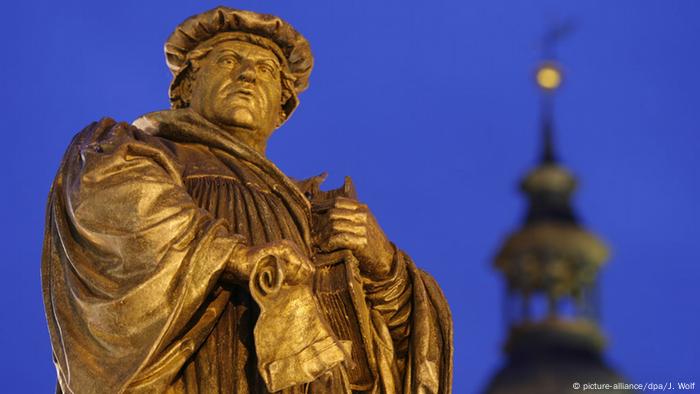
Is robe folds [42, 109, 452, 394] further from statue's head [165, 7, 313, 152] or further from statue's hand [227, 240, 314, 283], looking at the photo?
statue's head [165, 7, 313, 152]

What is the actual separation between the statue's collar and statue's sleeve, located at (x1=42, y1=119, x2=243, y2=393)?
2.06 ft

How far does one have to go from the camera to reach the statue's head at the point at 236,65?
8.33 meters

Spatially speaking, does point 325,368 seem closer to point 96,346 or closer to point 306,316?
point 306,316

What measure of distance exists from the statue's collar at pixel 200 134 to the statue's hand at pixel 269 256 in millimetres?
778

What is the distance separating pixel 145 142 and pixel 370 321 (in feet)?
3.99

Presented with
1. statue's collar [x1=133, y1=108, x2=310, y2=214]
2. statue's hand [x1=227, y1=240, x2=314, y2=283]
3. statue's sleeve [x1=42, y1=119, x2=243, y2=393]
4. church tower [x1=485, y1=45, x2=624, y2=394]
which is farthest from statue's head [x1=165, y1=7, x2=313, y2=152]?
church tower [x1=485, y1=45, x2=624, y2=394]

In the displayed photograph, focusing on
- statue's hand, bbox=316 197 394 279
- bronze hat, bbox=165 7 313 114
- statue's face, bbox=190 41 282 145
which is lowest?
statue's hand, bbox=316 197 394 279

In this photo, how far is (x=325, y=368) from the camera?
7.34m

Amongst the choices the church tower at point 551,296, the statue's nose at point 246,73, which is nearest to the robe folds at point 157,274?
the statue's nose at point 246,73

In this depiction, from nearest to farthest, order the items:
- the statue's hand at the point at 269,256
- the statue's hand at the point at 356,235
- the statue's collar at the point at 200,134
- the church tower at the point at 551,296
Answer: the statue's hand at the point at 269,256 → the statue's hand at the point at 356,235 → the statue's collar at the point at 200,134 → the church tower at the point at 551,296

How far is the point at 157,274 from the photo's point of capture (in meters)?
7.20

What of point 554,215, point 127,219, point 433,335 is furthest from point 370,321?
point 554,215

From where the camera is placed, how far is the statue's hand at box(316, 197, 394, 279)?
7957 millimetres

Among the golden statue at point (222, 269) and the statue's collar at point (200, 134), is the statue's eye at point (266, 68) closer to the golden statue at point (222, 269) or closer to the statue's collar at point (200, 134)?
the golden statue at point (222, 269)
